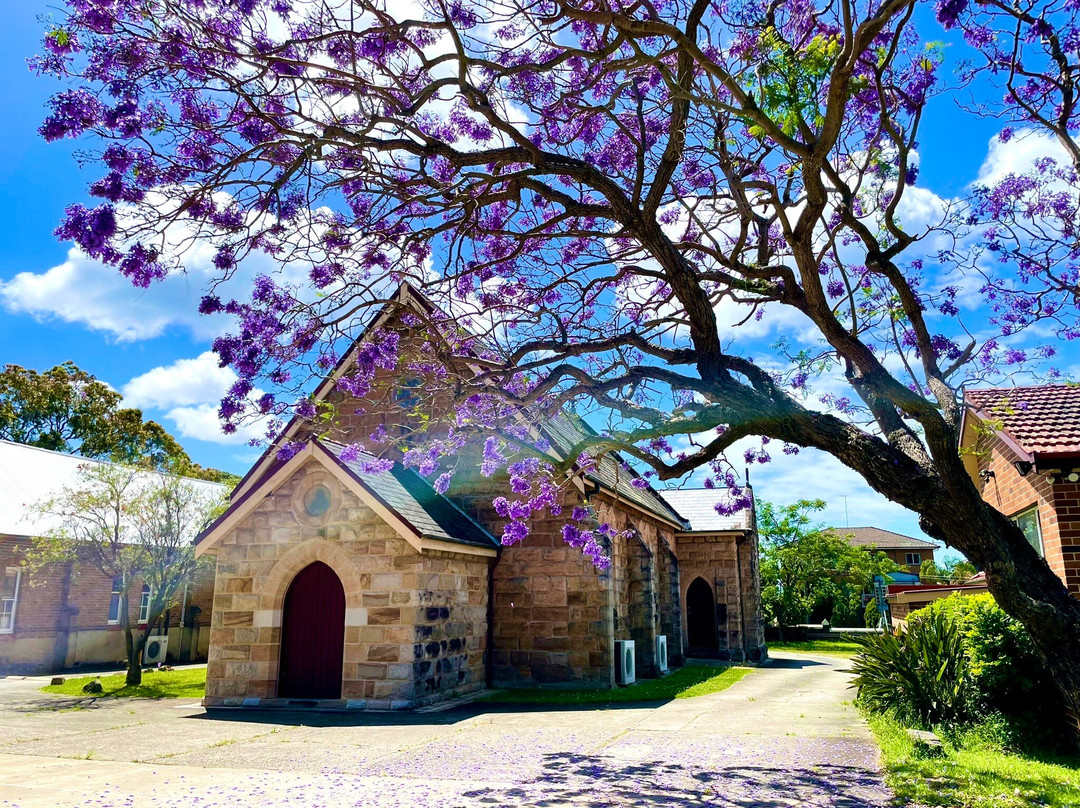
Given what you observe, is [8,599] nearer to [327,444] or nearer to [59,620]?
[59,620]

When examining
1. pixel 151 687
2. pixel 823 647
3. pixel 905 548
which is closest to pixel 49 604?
pixel 151 687

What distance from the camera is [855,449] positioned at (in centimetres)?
702

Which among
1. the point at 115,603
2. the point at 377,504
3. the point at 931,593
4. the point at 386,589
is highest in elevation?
the point at 377,504

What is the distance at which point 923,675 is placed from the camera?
10.6 meters

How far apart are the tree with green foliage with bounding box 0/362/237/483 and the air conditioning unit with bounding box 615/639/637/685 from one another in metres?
29.4

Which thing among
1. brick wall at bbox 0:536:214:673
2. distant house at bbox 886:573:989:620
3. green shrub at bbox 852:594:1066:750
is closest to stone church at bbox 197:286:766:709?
green shrub at bbox 852:594:1066:750

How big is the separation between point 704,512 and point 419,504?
57.0 feet

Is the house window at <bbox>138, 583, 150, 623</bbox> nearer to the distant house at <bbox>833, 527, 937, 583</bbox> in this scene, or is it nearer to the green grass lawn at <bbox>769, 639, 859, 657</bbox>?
the green grass lawn at <bbox>769, 639, 859, 657</bbox>

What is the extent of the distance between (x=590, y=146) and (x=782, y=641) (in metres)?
33.5

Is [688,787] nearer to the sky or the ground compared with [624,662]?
nearer to the ground

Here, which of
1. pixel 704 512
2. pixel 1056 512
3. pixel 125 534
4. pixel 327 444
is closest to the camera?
pixel 1056 512

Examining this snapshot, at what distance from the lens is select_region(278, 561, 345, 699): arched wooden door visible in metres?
14.1

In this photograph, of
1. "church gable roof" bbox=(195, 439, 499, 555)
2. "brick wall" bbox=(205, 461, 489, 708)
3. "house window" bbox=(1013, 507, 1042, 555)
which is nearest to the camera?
"house window" bbox=(1013, 507, 1042, 555)

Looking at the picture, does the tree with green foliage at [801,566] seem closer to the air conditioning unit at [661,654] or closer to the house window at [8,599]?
the air conditioning unit at [661,654]
